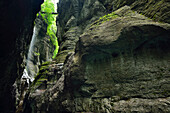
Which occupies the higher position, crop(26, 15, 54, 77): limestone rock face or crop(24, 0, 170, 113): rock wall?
crop(26, 15, 54, 77): limestone rock face

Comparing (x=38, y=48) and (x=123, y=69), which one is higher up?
(x=38, y=48)

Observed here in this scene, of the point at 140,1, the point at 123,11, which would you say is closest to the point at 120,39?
the point at 123,11

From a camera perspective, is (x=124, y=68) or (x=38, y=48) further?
(x=38, y=48)

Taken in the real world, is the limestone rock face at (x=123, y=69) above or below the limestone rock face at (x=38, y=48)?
below

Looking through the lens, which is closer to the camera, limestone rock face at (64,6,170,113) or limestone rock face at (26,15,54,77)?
limestone rock face at (64,6,170,113)

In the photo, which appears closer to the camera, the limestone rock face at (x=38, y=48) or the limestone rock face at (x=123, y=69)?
the limestone rock face at (x=123, y=69)

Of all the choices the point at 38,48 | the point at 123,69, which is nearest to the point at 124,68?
the point at 123,69

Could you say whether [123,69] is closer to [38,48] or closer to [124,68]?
[124,68]

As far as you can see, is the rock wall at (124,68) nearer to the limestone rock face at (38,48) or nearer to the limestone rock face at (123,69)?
the limestone rock face at (123,69)

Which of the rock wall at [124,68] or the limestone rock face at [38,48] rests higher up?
the limestone rock face at [38,48]

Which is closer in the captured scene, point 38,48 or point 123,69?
point 123,69

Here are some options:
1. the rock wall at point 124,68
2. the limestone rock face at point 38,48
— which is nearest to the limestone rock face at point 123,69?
the rock wall at point 124,68

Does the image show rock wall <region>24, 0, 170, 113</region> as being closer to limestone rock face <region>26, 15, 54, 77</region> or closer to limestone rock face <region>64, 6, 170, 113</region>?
limestone rock face <region>64, 6, 170, 113</region>

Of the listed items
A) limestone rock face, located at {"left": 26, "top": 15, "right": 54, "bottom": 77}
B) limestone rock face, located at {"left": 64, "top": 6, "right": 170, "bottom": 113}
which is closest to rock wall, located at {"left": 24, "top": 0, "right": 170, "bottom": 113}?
limestone rock face, located at {"left": 64, "top": 6, "right": 170, "bottom": 113}
